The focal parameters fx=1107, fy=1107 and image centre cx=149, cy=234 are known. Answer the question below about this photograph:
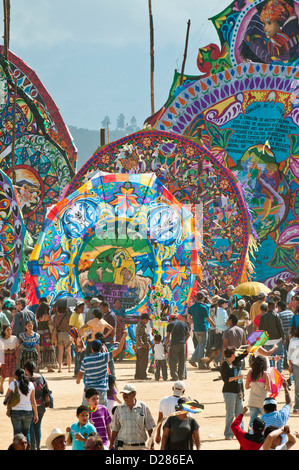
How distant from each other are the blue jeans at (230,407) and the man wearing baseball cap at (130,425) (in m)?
3.24

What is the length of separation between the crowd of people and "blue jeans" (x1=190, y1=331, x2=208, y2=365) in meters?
0.03

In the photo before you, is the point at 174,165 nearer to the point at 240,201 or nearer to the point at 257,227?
the point at 240,201

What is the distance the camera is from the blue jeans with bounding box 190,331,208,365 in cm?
2227

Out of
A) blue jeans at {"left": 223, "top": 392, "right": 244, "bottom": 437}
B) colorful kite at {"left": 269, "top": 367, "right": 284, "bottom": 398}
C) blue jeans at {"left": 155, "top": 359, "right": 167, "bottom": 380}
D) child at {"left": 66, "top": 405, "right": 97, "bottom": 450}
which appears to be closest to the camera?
child at {"left": 66, "top": 405, "right": 97, "bottom": 450}

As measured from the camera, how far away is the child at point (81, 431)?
423 inches

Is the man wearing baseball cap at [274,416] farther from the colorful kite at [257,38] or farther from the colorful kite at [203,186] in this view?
the colorful kite at [257,38]

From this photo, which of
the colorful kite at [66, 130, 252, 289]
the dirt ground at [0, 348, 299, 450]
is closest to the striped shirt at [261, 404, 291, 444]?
the dirt ground at [0, 348, 299, 450]

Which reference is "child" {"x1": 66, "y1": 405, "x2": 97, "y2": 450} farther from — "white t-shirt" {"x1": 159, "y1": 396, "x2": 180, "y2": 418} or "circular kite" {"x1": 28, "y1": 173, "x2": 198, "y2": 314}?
"circular kite" {"x1": 28, "y1": 173, "x2": 198, "y2": 314}

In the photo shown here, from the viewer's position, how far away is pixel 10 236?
94.6 ft

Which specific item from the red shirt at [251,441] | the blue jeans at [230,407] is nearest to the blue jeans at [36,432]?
the blue jeans at [230,407]

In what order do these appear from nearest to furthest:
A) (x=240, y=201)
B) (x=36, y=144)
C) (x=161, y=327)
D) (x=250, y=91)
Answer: (x=161, y=327)
(x=240, y=201)
(x=250, y=91)
(x=36, y=144)

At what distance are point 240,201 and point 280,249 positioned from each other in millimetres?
6070

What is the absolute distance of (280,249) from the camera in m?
34.4

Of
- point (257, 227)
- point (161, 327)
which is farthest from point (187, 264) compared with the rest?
point (257, 227)
